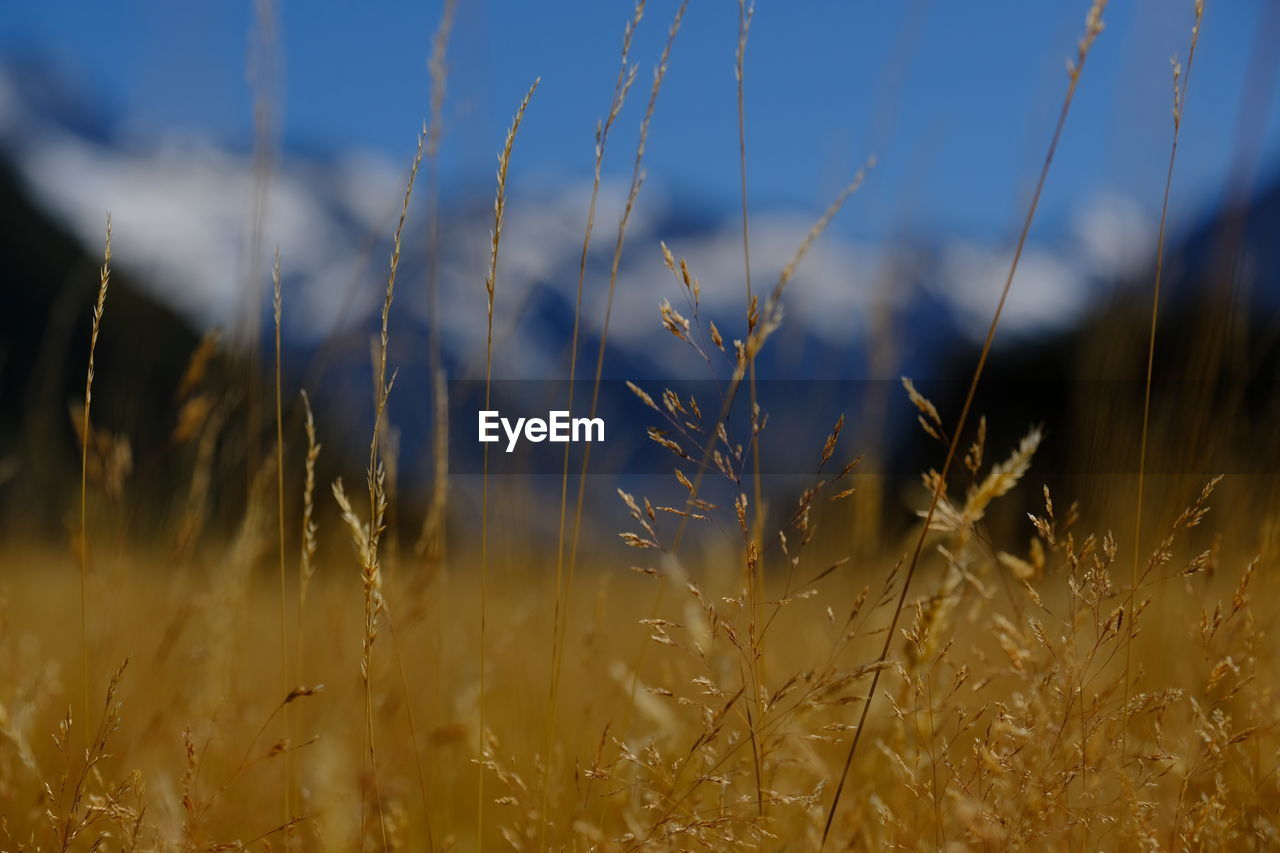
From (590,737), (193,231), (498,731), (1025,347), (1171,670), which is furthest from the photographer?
(193,231)

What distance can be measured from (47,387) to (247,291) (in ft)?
4.00

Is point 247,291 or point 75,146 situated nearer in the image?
point 247,291

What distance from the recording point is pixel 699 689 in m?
1.13

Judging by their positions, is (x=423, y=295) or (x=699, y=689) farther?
(x=423, y=295)

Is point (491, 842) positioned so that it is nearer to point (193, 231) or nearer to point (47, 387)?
point (47, 387)

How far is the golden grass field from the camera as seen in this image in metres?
0.94

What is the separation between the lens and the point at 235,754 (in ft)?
5.98

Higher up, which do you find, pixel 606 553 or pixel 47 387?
pixel 47 387

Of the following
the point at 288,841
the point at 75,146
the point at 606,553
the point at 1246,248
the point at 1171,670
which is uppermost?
the point at 75,146

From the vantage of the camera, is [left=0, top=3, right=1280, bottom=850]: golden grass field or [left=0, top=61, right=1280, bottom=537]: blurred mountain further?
[left=0, top=61, right=1280, bottom=537]: blurred mountain

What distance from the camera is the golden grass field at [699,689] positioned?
37.1 inches

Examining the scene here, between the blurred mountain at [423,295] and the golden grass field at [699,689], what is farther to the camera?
the blurred mountain at [423,295]

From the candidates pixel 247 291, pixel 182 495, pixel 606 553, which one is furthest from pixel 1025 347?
pixel 247 291

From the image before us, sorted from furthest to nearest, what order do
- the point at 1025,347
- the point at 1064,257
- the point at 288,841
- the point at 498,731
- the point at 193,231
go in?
the point at 1064,257 < the point at 193,231 < the point at 1025,347 < the point at 498,731 < the point at 288,841
